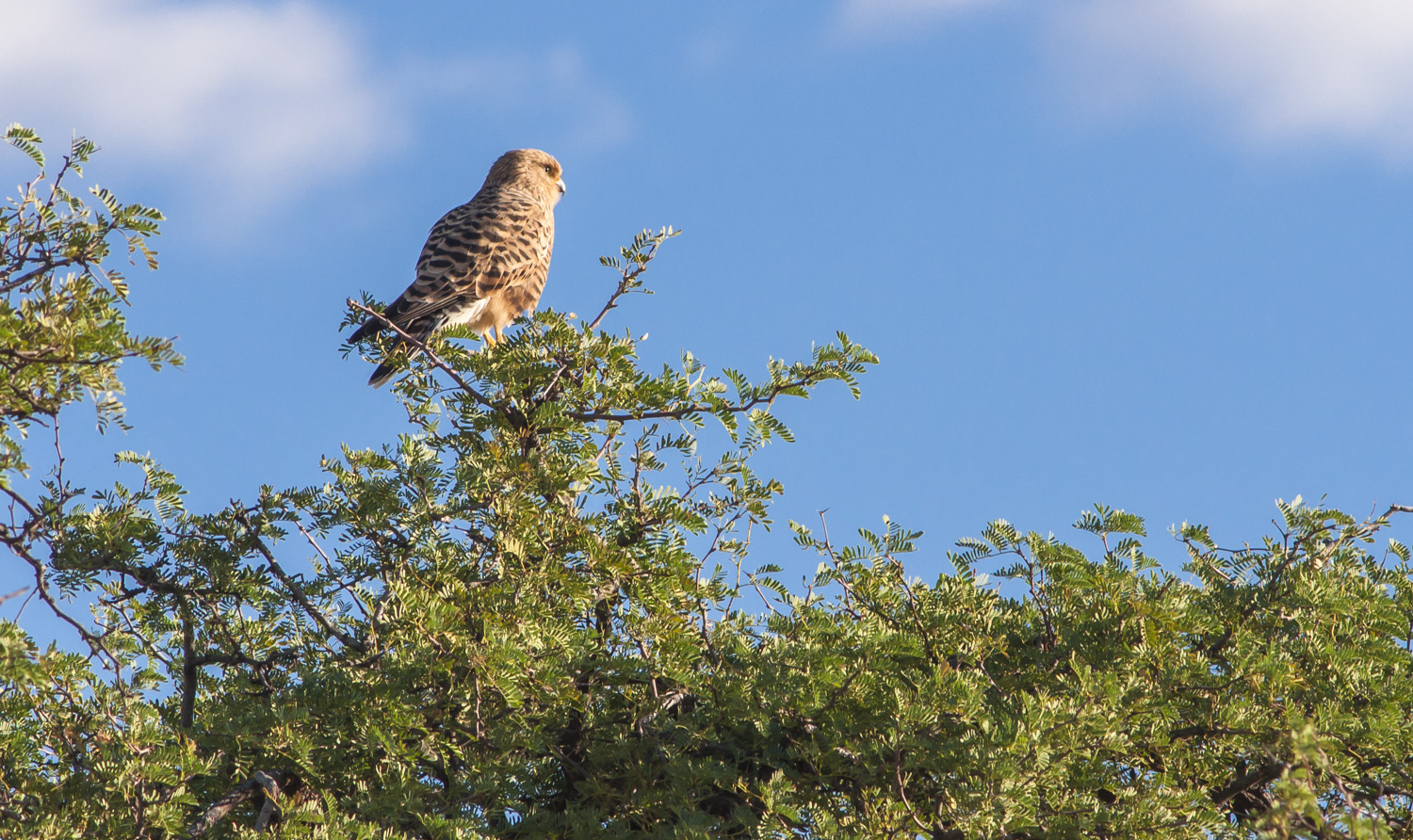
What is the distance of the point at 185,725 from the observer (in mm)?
3822

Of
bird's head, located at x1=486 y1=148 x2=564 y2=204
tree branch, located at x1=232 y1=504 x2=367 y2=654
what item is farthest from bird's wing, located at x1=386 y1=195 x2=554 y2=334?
tree branch, located at x1=232 y1=504 x2=367 y2=654

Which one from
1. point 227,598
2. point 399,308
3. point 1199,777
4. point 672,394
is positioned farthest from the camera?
point 399,308

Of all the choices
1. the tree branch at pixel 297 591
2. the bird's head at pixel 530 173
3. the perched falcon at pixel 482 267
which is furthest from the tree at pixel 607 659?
the bird's head at pixel 530 173

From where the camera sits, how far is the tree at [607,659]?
3.15 meters

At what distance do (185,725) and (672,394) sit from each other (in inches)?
75.2

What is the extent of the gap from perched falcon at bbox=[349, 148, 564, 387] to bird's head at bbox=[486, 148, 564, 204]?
587mm

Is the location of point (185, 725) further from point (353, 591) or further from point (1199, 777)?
point (1199, 777)

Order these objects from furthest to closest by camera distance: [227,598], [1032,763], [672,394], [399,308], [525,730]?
[399,308] → [227,598] → [672,394] → [525,730] → [1032,763]

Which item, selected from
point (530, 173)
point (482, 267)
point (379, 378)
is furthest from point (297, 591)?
point (530, 173)

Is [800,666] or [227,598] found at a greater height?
[227,598]

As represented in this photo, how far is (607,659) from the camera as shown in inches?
141

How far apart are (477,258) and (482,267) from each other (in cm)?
7

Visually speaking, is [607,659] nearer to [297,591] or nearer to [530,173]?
[297,591]

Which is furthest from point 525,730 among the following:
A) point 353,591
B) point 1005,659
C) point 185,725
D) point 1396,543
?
point 1396,543
